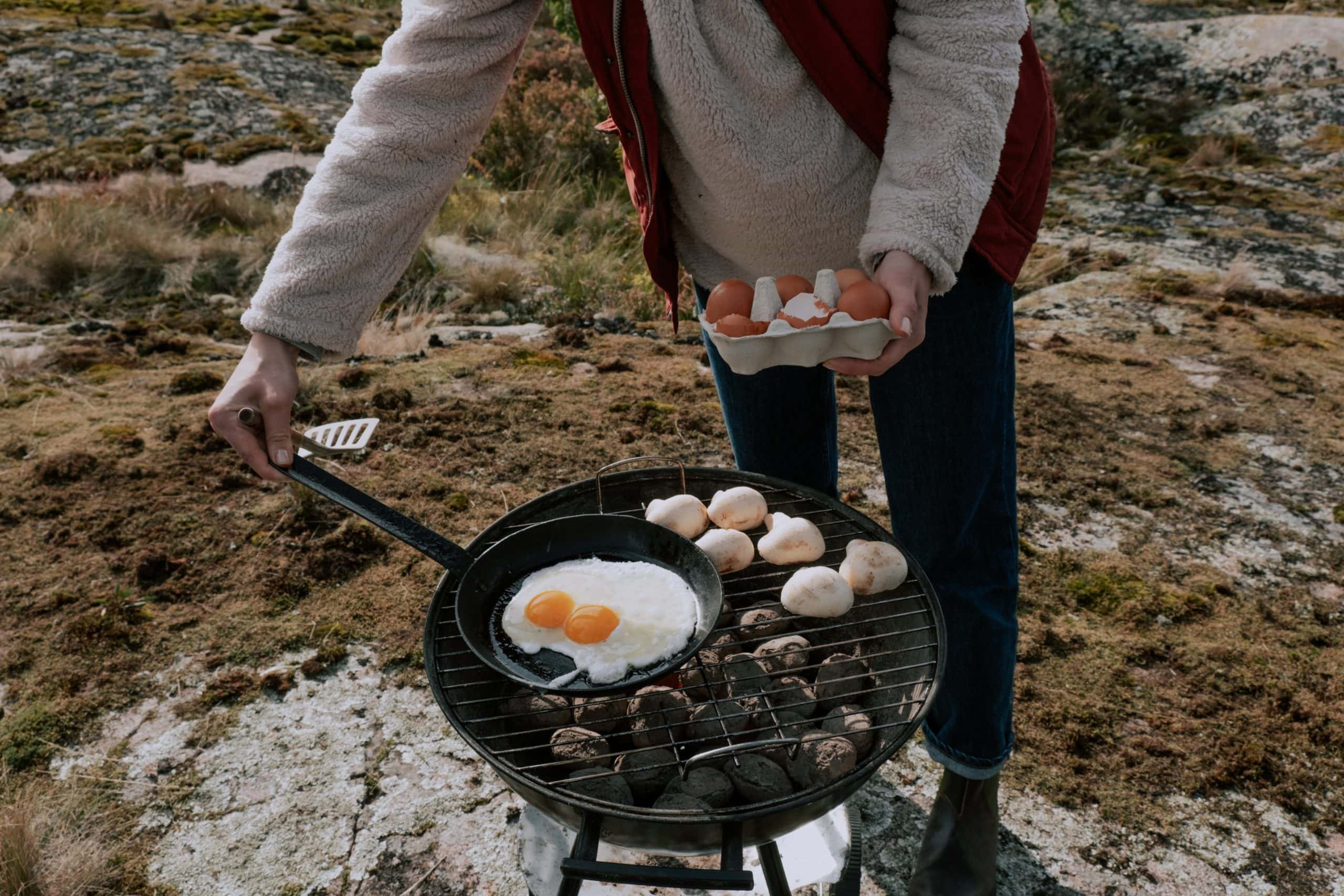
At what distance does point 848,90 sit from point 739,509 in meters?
0.84

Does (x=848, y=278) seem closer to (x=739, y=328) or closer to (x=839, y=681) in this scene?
(x=739, y=328)

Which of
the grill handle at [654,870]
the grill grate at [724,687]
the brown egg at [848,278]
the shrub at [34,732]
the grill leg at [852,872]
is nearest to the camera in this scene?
the grill handle at [654,870]

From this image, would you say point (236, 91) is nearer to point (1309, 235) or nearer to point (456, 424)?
point (456, 424)

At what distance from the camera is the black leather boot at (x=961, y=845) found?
6.15ft

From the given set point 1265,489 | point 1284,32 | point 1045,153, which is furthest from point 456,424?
point 1284,32

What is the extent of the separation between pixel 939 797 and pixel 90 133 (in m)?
9.66

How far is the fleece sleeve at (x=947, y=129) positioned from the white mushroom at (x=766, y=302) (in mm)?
176

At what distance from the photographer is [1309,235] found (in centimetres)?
594

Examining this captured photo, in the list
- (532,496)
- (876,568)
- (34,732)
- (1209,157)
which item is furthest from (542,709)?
(1209,157)

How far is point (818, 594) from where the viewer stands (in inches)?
62.6

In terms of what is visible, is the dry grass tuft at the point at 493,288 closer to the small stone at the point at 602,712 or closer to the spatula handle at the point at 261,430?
the spatula handle at the point at 261,430

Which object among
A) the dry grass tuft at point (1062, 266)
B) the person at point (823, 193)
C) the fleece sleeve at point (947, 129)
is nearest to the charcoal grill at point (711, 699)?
the person at point (823, 193)

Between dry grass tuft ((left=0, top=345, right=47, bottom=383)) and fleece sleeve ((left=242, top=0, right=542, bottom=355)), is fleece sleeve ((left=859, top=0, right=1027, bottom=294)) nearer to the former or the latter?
fleece sleeve ((left=242, top=0, right=542, bottom=355))

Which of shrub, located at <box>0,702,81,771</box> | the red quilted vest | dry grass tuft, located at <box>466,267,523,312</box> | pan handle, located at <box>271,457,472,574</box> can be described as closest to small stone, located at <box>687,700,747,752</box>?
pan handle, located at <box>271,457,472,574</box>
